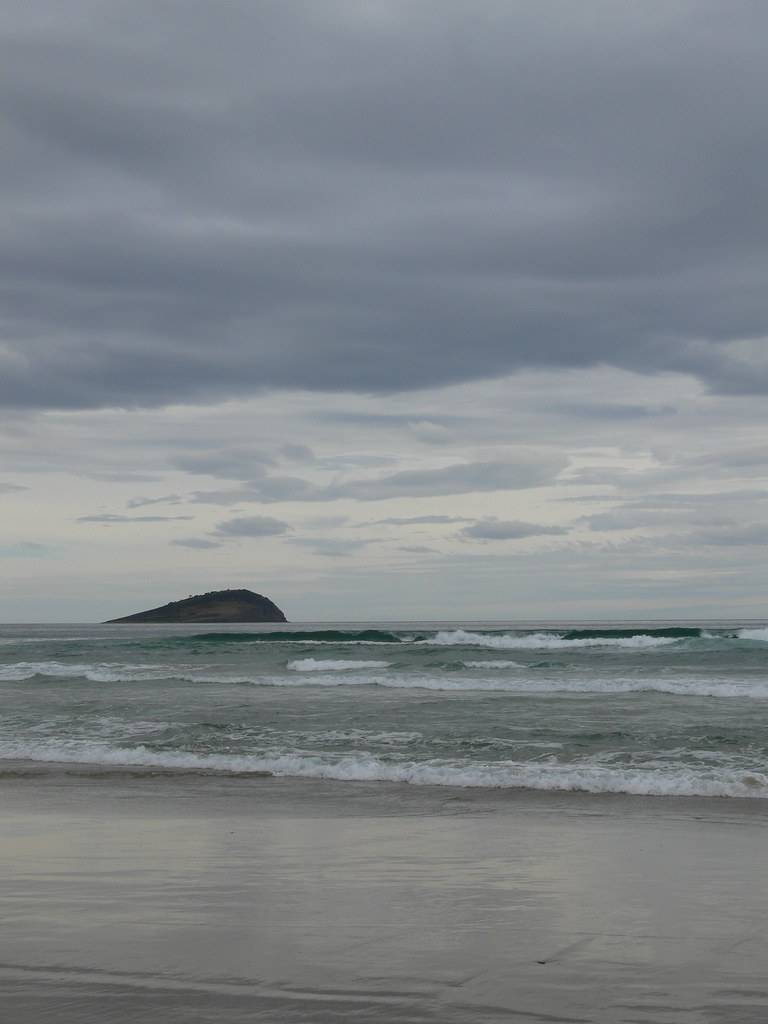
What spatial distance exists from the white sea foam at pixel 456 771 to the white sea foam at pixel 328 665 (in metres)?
18.6

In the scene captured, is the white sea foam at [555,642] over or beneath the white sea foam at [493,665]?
over

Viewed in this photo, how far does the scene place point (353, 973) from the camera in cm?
477

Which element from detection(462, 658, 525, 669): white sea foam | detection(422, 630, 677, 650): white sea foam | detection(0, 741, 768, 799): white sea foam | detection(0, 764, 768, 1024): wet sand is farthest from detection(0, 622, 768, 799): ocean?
detection(422, 630, 677, 650): white sea foam

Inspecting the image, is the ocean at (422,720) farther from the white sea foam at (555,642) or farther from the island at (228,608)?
Result: the island at (228,608)

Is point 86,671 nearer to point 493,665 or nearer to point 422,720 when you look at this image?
point 493,665

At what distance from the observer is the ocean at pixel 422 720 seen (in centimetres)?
1286

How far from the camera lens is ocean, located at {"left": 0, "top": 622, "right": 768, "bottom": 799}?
12859 mm

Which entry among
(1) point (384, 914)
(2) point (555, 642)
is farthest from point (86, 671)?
(1) point (384, 914)

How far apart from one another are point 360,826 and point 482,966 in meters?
4.56

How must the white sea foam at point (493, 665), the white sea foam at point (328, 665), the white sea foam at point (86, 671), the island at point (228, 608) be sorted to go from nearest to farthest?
the white sea foam at point (86, 671)
the white sea foam at point (493, 665)
the white sea foam at point (328, 665)
the island at point (228, 608)

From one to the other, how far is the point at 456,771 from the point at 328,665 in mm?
23524

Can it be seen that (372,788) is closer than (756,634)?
Yes

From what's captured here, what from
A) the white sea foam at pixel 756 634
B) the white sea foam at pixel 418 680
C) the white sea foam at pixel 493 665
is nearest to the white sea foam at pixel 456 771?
the white sea foam at pixel 418 680

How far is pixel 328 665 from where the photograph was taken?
36000 millimetres
